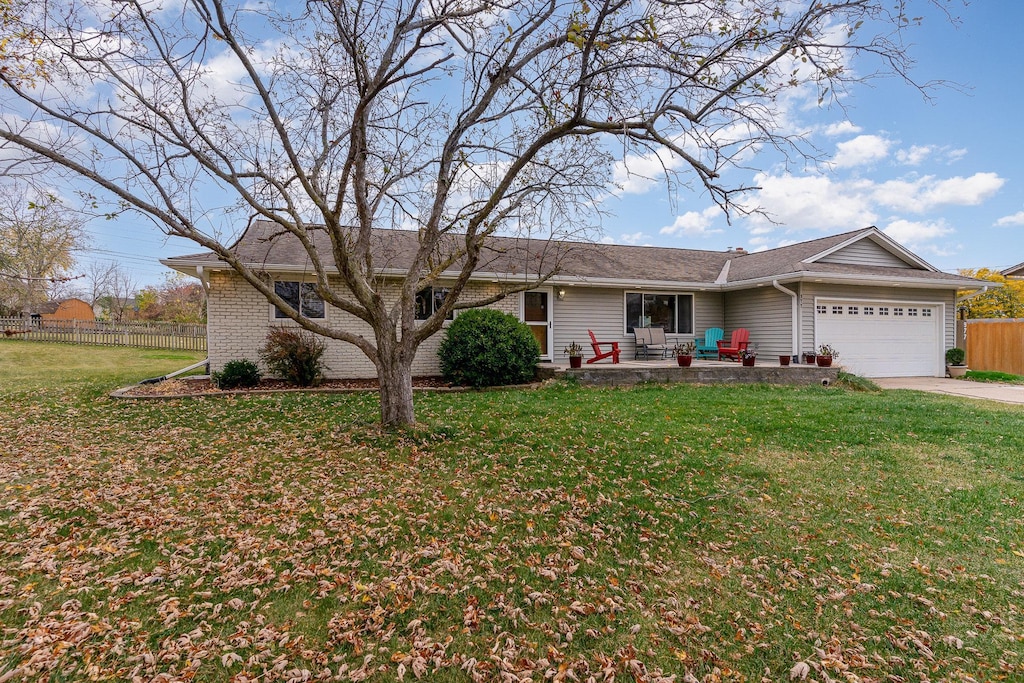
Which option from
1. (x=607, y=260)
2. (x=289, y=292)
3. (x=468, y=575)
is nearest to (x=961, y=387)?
(x=607, y=260)

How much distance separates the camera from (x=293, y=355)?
1023cm

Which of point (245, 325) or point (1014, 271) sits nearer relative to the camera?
point (245, 325)

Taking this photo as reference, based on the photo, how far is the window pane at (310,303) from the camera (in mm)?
11367

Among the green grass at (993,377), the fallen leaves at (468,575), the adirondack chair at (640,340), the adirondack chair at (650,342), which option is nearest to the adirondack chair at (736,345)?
the adirondack chair at (650,342)

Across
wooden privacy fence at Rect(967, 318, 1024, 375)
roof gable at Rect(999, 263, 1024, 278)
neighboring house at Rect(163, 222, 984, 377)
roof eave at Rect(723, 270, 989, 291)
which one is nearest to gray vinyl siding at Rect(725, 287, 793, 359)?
neighboring house at Rect(163, 222, 984, 377)

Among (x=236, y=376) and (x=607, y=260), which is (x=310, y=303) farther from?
(x=607, y=260)

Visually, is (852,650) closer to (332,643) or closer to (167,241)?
(332,643)

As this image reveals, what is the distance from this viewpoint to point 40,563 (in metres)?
3.28

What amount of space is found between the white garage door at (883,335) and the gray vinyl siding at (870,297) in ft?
0.46

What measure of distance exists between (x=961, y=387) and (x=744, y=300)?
17.5 feet

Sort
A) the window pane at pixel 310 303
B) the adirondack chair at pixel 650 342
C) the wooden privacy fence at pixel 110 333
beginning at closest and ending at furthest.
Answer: the window pane at pixel 310 303, the adirondack chair at pixel 650 342, the wooden privacy fence at pixel 110 333

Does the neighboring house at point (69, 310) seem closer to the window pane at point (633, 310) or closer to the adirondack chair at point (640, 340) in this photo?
the window pane at point (633, 310)

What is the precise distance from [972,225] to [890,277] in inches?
75.7

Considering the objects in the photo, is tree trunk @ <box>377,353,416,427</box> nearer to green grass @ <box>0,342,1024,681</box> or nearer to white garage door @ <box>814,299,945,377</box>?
green grass @ <box>0,342,1024,681</box>
